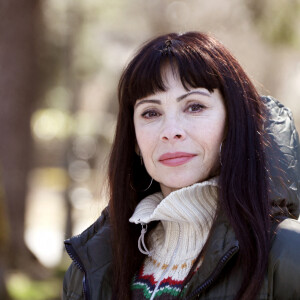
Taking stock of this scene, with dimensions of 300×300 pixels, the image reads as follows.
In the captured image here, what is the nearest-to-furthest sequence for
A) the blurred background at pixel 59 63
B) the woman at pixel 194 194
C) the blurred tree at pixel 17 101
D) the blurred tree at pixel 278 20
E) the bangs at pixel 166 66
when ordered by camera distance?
the woman at pixel 194 194 → the bangs at pixel 166 66 → the blurred tree at pixel 278 20 → the blurred background at pixel 59 63 → the blurred tree at pixel 17 101

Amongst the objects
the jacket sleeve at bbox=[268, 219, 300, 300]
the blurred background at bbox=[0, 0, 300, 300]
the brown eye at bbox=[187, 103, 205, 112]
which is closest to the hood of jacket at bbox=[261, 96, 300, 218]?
the jacket sleeve at bbox=[268, 219, 300, 300]

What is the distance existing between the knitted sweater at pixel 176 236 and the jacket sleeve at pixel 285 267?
39cm

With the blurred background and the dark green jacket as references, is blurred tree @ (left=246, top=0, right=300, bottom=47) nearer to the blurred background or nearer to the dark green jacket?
the blurred background

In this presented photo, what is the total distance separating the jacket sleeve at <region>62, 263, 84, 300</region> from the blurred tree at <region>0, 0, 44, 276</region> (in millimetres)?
6401

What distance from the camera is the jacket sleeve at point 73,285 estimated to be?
9.05ft

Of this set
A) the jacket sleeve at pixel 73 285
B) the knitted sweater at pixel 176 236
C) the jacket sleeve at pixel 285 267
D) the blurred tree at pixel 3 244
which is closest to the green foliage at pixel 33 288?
the blurred tree at pixel 3 244


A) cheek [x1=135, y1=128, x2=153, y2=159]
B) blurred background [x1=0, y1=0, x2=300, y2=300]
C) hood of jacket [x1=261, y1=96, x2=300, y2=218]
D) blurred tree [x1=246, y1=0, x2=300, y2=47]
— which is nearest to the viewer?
hood of jacket [x1=261, y1=96, x2=300, y2=218]

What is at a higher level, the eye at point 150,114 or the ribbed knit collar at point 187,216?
the eye at point 150,114

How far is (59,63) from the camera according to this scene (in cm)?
1245

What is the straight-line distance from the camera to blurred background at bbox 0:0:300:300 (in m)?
8.85

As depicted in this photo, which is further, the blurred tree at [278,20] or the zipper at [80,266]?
the blurred tree at [278,20]

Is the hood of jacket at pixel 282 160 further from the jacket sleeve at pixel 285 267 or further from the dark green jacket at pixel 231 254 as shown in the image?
the jacket sleeve at pixel 285 267

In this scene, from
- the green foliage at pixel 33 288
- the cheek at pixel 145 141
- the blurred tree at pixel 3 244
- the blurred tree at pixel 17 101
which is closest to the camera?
the cheek at pixel 145 141

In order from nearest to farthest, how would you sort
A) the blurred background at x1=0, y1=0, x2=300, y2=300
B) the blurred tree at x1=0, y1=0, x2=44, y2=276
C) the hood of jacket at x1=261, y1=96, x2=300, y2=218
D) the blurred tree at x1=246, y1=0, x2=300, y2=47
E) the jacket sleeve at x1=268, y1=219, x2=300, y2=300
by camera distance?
the jacket sleeve at x1=268, y1=219, x2=300, y2=300 → the hood of jacket at x1=261, y1=96, x2=300, y2=218 → the blurred tree at x1=246, y1=0, x2=300, y2=47 → the blurred background at x1=0, y1=0, x2=300, y2=300 → the blurred tree at x1=0, y1=0, x2=44, y2=276
